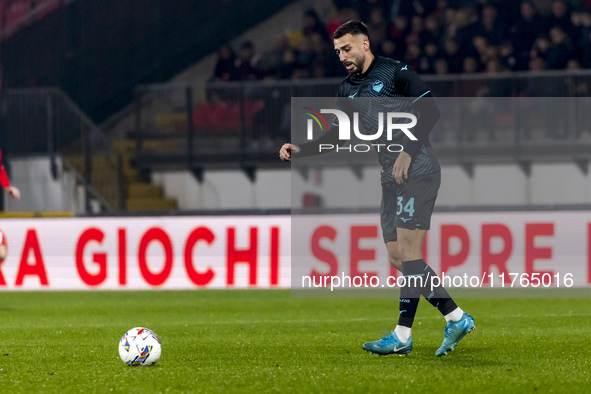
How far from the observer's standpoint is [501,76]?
566 inches

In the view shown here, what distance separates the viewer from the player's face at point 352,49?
626cm

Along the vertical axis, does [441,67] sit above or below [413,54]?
below

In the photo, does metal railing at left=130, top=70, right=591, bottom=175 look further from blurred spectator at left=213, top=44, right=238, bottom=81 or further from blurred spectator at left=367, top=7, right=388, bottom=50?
blurred spectator at left=367, top=7, right=388, bottom=50

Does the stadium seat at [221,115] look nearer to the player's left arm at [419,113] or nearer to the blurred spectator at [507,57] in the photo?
the blurred spectator at [507,57]

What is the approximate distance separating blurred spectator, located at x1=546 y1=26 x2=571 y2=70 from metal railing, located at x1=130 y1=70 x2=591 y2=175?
106 cm

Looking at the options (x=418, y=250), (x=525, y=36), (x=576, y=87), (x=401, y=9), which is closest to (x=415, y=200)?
(x=418, y=250)

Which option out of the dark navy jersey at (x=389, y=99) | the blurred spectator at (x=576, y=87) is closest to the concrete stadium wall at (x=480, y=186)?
the blurred spectator at (x=576, y=87)

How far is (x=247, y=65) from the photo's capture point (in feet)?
56.5

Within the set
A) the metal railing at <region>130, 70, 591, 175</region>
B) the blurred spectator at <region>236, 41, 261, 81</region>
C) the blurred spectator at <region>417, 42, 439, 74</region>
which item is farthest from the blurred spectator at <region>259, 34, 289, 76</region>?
the blurred spectator at <region>417, 42, 439, 74</region>

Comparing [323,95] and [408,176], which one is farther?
[323,95]

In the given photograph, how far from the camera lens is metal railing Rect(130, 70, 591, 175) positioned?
1385 cm

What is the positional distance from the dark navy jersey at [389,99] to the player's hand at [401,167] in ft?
0.29

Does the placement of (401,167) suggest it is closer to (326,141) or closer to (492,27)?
(326,141)

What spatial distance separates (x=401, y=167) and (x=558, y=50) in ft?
32.2
